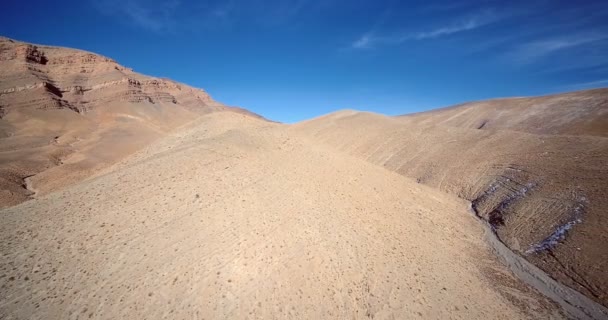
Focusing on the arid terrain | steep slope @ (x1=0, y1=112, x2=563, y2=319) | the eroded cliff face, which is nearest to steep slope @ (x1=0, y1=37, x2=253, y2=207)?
the eroded cliff face

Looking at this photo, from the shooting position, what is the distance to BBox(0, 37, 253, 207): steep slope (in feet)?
88.7

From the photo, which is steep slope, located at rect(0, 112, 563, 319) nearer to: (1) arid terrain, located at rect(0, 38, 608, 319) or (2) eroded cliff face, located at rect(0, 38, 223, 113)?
(1) arid terrain, located at rect(0, 38, 608, 319)

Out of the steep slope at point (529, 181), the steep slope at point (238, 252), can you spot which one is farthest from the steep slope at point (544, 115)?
the steep slope at point (238, 252)

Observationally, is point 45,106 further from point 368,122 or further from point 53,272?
point 53,272

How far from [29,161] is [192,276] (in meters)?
31.0

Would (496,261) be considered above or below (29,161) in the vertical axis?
below

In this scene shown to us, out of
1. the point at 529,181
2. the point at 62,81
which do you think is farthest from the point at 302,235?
the point at 62,81

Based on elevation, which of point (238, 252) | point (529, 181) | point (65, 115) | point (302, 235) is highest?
point (65, 115)

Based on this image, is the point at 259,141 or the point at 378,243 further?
the point at 259,141

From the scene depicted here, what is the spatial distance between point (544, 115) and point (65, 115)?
74.9 m

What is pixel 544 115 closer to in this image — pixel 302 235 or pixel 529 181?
pixel 529 181

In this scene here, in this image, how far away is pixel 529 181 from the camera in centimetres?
1753

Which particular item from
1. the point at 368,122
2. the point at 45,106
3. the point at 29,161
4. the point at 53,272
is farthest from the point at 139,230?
the point at 45,106

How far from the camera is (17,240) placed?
866 cm
